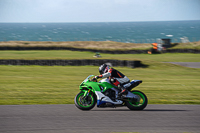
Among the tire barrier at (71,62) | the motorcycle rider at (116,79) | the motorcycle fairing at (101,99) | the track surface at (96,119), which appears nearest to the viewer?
the track surface at (96,119)

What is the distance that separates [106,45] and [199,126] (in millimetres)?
36785

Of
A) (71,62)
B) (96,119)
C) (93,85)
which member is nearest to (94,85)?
(93,85)

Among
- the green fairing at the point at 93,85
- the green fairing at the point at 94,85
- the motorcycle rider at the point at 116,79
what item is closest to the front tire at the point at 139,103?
the motorcycle rider at the point at 116,79

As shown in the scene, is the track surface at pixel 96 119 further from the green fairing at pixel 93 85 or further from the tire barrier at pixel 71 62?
the tire barrier at pixel 71 62

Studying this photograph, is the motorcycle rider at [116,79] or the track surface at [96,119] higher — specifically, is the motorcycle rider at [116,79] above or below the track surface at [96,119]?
above

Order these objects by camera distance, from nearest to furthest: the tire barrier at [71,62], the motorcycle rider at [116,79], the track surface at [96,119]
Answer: the track surface at [96,119], the motorcycle rider at [116,79], the tire barrier at [71,62]

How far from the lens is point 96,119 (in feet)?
23.1

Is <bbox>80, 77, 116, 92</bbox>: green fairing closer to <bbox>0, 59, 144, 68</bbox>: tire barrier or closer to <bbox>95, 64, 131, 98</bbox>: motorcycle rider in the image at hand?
<bbox>95, 64, 131, 98</bbox>: motorcycle rider

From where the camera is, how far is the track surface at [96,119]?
6.26 metres

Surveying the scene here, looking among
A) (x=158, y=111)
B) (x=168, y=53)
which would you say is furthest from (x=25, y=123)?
(x=168, y=53)

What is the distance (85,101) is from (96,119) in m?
1.05

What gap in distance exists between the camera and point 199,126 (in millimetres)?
6559

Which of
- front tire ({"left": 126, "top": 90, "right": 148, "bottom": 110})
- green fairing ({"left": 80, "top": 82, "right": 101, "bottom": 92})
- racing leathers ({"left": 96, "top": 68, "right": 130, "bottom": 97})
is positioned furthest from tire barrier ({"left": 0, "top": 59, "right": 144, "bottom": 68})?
green fairing ({"left": 80, "top": 82, "right": 101, "bottom": 92})

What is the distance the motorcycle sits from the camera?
781 centimetres
